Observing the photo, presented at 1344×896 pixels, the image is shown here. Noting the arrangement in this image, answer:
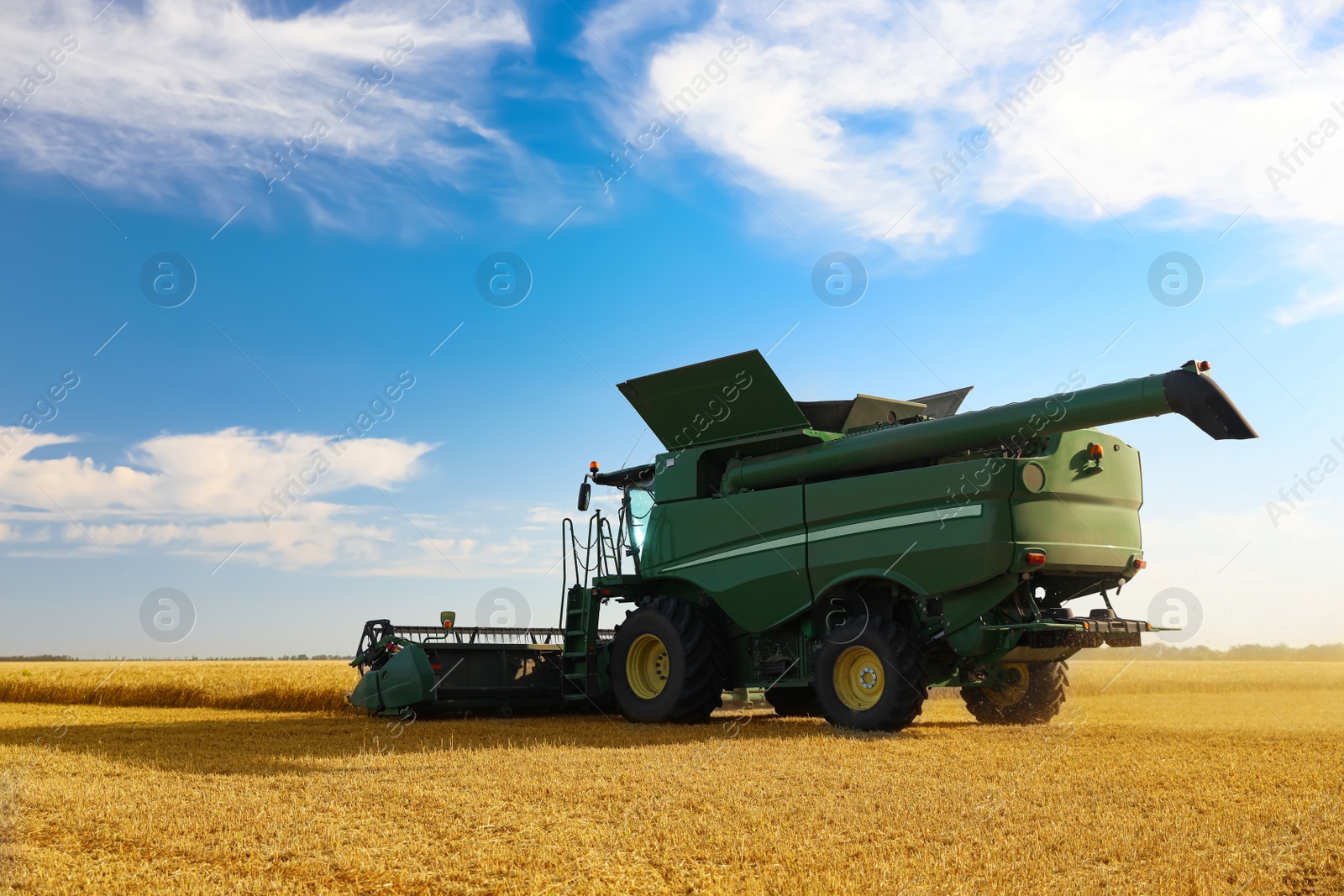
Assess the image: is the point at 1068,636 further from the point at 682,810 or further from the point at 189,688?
the point at 189,688

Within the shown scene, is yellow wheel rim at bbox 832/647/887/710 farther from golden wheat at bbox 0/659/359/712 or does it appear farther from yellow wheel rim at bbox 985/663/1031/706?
golden wheat at bbox 0/659/359/712

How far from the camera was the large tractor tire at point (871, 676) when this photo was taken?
965 centimetres

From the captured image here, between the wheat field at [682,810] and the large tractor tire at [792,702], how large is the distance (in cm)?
209

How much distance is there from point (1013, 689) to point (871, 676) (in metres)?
2.53

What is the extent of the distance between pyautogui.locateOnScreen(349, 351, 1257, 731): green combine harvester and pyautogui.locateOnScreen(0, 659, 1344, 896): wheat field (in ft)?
2.45

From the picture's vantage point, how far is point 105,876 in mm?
4637

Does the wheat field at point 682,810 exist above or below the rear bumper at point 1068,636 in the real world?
below

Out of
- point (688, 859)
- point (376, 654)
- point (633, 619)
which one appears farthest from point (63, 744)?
point (688, 859)

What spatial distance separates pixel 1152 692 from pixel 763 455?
11694 millimetres

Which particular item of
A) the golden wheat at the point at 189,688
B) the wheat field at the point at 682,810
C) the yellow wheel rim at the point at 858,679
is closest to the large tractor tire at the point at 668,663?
the wheat field at the point at 682,810

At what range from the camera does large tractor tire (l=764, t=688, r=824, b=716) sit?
42.8ft

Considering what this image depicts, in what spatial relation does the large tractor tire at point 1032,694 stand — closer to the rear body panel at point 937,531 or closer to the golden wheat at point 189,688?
the rear body panel at point 937,531

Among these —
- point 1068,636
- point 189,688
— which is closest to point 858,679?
point 1068,636

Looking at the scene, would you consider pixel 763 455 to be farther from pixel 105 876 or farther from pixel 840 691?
pixel 105 876
